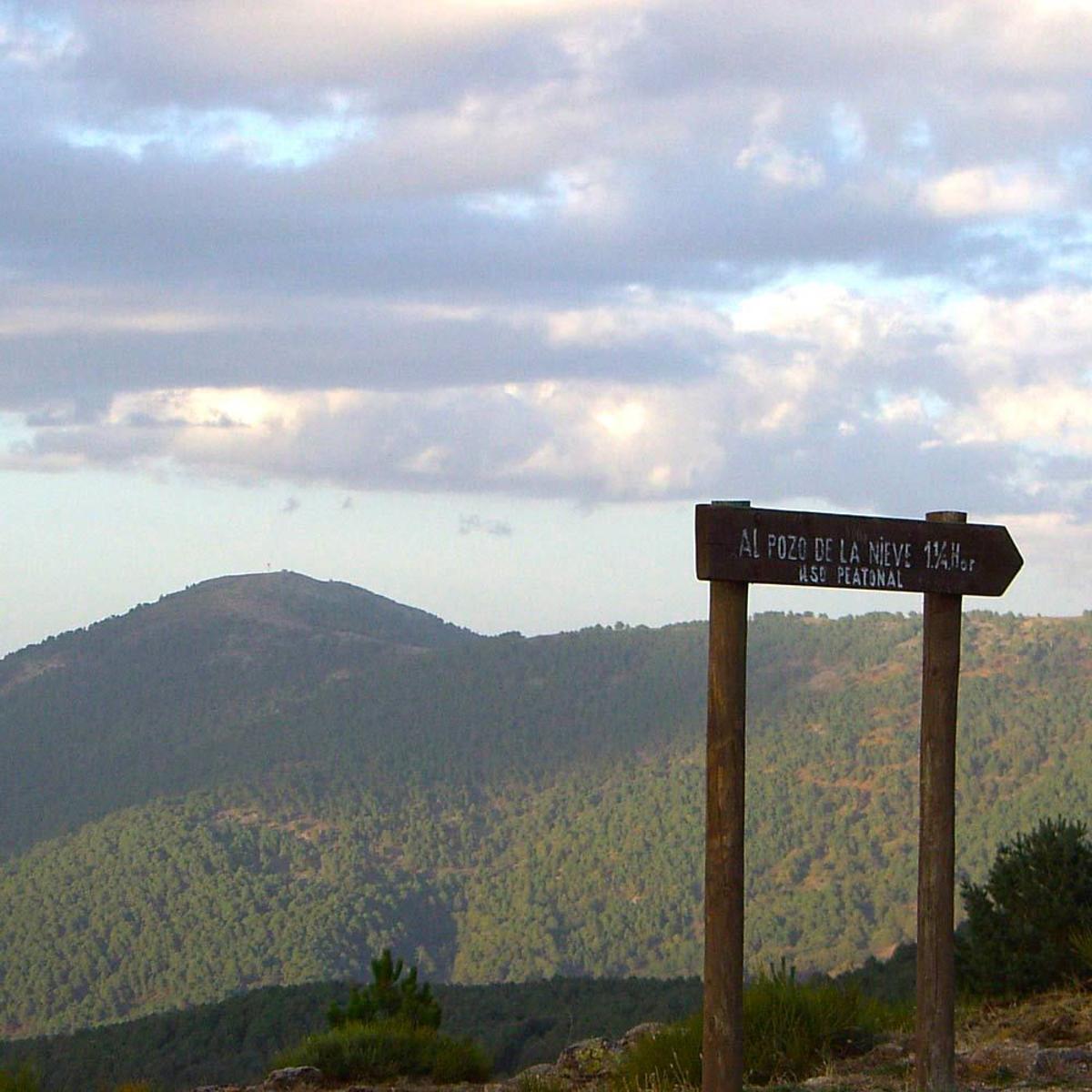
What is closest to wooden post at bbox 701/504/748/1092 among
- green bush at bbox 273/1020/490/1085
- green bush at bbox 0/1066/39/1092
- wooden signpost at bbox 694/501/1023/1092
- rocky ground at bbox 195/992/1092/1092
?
wooden signpost at bbox 694/501/1023/1092

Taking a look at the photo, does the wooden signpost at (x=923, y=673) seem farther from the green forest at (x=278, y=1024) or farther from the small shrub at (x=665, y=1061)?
the green forest at (x=278, y=1024)

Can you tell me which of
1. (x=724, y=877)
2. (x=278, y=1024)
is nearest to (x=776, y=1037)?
(x=724, y=877)

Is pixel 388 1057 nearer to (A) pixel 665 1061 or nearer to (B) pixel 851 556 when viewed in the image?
(A) pixel 665 1061

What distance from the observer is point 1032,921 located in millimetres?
12727

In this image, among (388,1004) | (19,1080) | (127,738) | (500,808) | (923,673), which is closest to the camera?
(923,673)

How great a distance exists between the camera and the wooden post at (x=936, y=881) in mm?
8125

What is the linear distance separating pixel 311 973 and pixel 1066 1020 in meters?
97.2

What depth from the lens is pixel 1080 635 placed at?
493 ft

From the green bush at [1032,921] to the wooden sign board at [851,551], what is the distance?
453cm

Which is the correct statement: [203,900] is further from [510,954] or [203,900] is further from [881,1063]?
[881,1063]

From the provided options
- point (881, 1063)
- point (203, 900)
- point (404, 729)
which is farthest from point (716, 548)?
point (404, 729)

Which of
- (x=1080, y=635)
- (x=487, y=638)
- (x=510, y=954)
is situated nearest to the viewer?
(x=510, y=954)

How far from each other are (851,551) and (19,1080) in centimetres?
787

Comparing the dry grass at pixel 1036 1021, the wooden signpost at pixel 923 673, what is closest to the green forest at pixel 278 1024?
the dry grass at pixel 1036 1021
